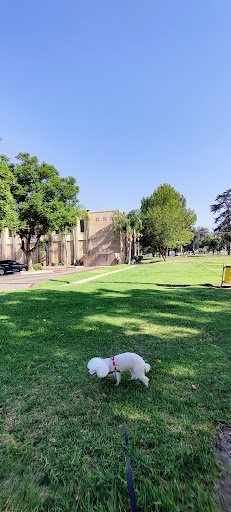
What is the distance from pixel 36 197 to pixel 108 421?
2648cm

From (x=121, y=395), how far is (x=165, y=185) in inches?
1829

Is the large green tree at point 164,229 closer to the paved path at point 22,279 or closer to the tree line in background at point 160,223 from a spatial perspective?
the tree line in background at point 160,223

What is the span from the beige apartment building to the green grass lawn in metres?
36.8

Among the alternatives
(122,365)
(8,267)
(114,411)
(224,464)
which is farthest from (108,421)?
(8,267)

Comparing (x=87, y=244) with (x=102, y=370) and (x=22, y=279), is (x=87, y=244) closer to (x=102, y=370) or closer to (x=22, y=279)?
(x=22, y=279)

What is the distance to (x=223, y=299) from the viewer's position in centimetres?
745

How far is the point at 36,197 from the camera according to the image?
25625mm

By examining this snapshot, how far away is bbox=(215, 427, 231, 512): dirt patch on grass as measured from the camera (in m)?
1.35

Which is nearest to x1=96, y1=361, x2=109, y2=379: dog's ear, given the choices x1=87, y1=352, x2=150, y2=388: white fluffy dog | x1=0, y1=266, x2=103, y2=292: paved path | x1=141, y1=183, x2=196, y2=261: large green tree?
x1=87, y1=352, x2=150, y2=388: white fluffy dog

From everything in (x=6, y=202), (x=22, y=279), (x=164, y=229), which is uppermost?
(x=6, y=202)

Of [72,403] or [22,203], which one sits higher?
[22,203]

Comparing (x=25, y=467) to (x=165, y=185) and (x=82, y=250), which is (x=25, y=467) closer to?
Answer: (x=82, y=250)

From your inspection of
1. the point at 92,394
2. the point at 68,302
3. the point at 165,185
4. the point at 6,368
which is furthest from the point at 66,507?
the point at 165,185

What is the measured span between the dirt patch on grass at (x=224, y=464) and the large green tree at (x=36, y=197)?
25.8 m
